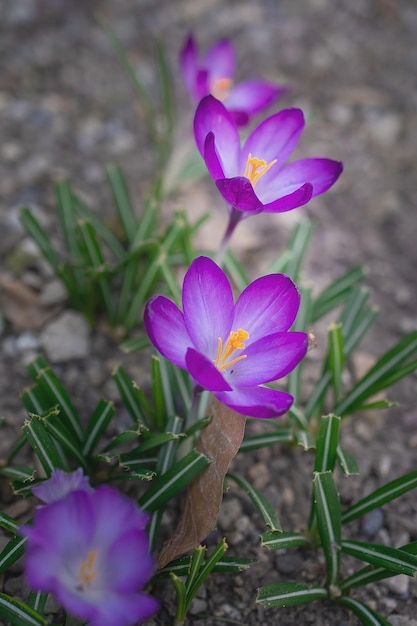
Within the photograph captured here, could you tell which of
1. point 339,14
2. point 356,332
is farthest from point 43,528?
point 339,14

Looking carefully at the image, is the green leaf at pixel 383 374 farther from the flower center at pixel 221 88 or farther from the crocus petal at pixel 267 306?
the flower center at pixel 221 88

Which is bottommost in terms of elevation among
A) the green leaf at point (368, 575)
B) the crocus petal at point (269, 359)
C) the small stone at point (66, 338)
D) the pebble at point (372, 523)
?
the pebble at point (372, 523)

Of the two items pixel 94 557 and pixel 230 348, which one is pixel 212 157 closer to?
pixel 230 348

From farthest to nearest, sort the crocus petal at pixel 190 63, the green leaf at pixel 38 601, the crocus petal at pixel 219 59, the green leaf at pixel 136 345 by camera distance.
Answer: the crocus petal at pixel 219 59 < the crocus petal at pixel 190 63 < the green leaf at pixel 136 345 < the green leaf at pixel 38 601

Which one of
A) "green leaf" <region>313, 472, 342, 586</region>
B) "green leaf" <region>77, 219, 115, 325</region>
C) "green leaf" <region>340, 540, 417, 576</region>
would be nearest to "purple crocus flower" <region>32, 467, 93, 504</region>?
"green leaf" <region>313, 472, 342, 586</region>

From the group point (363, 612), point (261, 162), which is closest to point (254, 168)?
point (261, 162)

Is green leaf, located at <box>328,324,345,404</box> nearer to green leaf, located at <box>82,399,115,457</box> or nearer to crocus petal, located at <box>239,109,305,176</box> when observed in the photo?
crocus petal, located at <box>239,109,305,176</box>

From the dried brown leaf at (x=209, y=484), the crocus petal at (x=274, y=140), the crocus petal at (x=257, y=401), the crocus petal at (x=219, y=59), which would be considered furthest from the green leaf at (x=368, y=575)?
the crocus petal at (x=219, y=59)
